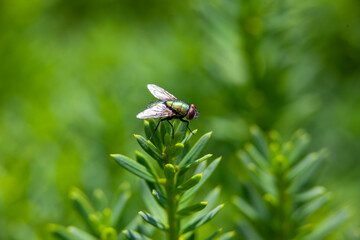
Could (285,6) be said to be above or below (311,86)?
above

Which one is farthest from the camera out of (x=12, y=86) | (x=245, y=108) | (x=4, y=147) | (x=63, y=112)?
(x=12, y=86)

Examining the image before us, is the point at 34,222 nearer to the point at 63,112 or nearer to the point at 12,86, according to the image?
the point at 63,112

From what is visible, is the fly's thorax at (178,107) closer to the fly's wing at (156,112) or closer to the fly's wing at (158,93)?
the fly's wing at (156,112)

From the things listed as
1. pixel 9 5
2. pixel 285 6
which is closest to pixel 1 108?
pixel 9 5

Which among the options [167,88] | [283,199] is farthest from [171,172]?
[167,88]

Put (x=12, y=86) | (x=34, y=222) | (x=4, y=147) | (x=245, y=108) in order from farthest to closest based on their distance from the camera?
(x=12, y=86)
(x=245, y=108)
(x=4, y=147)
(x=34, y=222)

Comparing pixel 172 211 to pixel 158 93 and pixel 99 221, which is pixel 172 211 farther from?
pixel 158 93

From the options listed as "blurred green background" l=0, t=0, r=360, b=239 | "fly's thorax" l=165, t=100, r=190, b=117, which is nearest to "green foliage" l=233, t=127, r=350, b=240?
"fly's thorax" l=165, t=100, r=190, b=117
